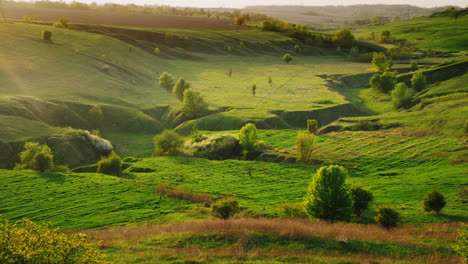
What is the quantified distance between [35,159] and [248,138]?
128 ft

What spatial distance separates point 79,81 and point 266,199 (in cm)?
9276

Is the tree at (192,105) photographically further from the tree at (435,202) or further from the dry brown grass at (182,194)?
the tree at (435,202)

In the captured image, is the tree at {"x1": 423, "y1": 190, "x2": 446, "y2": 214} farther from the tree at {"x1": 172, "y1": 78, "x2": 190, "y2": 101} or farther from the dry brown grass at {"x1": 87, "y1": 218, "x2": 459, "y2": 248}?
the tree at {"x1": 172, "y1": 78, "x2": 190, "y2": 101}

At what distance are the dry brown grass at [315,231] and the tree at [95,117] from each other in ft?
215

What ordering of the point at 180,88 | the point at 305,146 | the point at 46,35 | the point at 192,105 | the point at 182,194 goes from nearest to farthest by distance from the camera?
the point at 182,194
the point at 305,146
the point at 192,105
the point at 180,88
the point at 46,35

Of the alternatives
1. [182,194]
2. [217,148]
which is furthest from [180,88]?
[182,194]

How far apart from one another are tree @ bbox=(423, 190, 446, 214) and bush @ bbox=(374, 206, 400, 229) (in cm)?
598

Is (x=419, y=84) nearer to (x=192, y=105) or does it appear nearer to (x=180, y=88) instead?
(x=192, y=105)

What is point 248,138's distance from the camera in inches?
3022

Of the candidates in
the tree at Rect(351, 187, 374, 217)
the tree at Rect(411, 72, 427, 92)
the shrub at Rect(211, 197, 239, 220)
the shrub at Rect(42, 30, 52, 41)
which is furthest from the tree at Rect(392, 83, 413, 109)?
the shrub at Rect(42, 30, 52, 41)

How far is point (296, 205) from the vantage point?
146ft

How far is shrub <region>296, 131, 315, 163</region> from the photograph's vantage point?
69.8 meters

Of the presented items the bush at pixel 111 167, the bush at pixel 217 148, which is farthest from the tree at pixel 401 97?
the bush at pixel 111 167

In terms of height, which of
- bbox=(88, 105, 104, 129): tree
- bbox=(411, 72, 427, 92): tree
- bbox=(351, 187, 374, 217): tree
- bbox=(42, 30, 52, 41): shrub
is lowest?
bbox=(88, 105, 104, 129): tree
